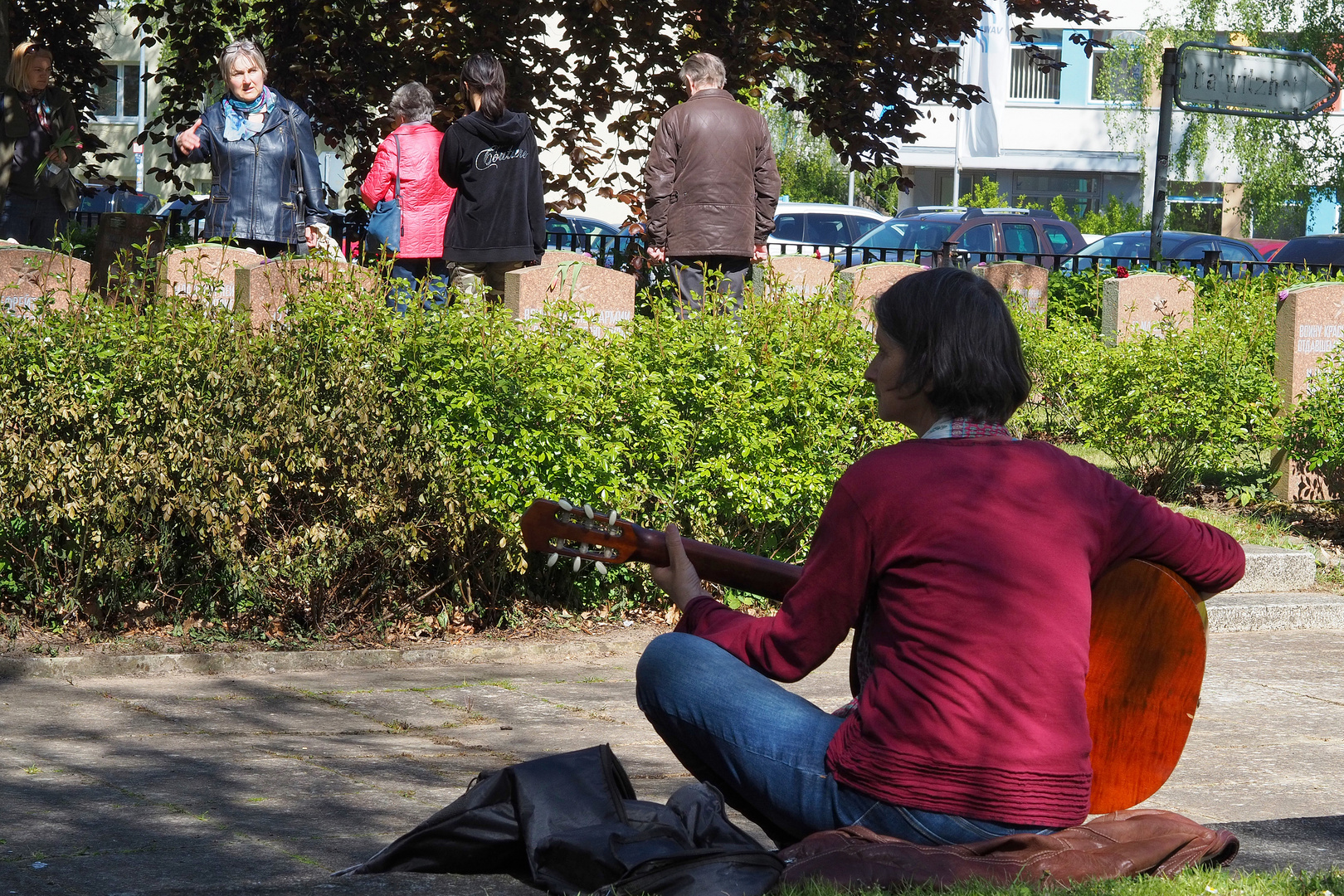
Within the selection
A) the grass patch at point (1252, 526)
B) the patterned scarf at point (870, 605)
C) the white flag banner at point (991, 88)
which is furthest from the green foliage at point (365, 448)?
the white flag banner at point (991, 88)

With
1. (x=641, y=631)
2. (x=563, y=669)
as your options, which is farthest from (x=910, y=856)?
(x=641, y=631)

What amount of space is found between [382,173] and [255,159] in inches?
30.1

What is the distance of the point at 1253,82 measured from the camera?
1306cm

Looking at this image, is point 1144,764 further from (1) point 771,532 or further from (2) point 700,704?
(1) point 771,532

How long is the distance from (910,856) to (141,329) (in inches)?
179

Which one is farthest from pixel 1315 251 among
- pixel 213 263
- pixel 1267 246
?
pixel 213 263

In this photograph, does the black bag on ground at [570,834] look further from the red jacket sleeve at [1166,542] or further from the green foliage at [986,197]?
the green foliage at [986,197]

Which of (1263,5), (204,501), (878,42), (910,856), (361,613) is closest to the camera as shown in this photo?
(910,856)

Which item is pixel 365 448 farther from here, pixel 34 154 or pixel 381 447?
pixel 34 154

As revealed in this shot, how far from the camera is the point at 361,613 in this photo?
677 centimetres

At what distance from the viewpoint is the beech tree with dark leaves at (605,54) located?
1176 centimetres

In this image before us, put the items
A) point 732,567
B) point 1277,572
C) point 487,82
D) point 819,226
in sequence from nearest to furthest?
point 732,567 < point 1277,572 < point 487,82 < point 819,226

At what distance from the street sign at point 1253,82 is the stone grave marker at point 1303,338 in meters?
3.21

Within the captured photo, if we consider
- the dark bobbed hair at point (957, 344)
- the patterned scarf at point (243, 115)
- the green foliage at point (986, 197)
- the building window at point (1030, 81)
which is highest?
the building window at point (1030, 81)
